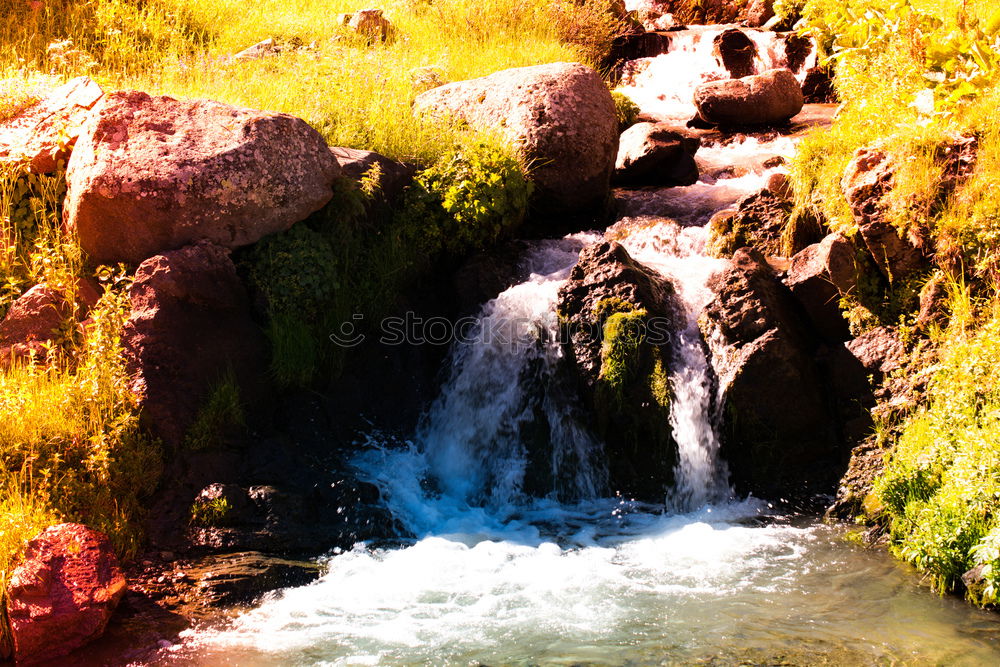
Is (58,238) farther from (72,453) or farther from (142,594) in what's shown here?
(142,594)

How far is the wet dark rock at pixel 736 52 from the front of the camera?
47.6ft

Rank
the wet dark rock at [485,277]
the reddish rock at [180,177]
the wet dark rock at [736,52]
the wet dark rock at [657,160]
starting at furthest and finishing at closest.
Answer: the wet dark rock at [736,52]
the wet dark rock at [657,160]
the wet dark rock at [485,277]
the reddish rock at [180,177]

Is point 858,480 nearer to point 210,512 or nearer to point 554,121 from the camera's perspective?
point 210,512

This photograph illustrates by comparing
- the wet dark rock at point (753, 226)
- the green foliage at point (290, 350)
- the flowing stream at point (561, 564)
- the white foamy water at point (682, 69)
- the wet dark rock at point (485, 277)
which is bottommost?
the flowing stream at point (561, 564)

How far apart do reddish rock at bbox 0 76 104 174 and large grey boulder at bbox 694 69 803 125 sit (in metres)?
8.15

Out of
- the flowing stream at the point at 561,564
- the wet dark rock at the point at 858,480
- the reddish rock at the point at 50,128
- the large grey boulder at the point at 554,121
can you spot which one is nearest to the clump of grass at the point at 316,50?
the large grey boulder at the point at 554,121

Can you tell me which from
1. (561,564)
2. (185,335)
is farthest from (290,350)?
(561,564)

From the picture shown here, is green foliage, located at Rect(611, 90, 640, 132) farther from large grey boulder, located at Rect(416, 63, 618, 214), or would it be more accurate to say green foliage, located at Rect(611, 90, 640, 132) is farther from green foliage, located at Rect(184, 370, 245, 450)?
green foliage, located at Rect(184, 370, 245, 450)

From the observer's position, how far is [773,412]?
706 centimetres

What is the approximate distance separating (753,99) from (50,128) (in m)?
8.88

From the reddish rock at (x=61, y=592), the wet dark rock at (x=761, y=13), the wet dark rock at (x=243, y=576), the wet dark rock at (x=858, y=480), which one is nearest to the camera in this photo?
the reddish rock at (x=61, y=592)

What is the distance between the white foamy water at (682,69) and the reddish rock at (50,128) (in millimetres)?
8464

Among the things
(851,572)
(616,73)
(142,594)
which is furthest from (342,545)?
(616,73)

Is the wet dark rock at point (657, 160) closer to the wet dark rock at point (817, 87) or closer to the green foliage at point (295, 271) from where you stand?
the wet dark rock at point (817, 87)
